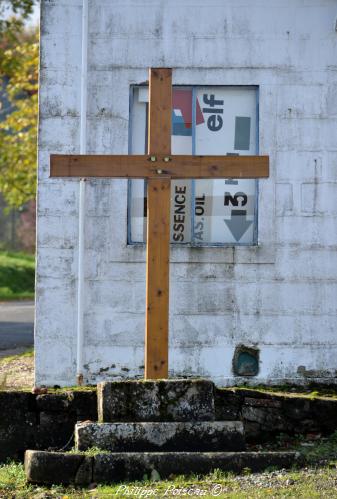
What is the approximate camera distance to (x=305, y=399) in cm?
874

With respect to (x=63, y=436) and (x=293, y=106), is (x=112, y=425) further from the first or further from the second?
(x=293, y=106)

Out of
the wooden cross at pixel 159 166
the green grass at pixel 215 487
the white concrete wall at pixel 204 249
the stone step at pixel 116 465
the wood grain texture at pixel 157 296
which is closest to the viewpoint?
the green grass at pixel 215 487

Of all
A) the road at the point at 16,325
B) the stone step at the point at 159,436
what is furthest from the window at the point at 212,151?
the road at the point at 16,325

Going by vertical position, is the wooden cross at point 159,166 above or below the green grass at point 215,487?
above

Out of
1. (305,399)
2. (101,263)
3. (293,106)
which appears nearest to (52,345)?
(101,263)

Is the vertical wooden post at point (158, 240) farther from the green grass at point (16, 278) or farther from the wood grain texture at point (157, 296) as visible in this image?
the green grass at point (16, 278)

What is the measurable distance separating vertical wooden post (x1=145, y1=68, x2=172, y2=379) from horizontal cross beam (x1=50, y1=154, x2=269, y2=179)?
0.06 metres

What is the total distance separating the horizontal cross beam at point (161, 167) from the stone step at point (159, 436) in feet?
6.40

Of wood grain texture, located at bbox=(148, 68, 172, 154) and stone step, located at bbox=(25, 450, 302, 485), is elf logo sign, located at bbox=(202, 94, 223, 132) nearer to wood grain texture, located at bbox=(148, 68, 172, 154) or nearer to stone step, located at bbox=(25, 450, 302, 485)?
wood grain texture, located at bbox=(148, 68, 172, 154)

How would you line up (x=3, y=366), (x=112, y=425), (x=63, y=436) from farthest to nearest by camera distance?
1. (x=3, y=366)
2. (x=63, y=436)
3. (x=112, y=425)

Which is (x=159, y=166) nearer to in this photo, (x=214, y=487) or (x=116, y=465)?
(x=116, y=465)

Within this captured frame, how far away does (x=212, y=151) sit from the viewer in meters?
10.5

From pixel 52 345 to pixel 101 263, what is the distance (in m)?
0.93

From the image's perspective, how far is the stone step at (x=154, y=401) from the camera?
7668 mm
